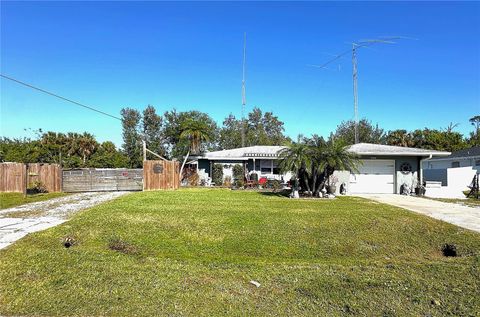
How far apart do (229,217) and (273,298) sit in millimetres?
4776

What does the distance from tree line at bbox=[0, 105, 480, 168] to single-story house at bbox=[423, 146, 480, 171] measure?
22.0 feet

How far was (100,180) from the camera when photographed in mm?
21047

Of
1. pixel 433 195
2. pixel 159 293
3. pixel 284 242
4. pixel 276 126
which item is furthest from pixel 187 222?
pixel 276 126

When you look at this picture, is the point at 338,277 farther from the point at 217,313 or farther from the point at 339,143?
the point at 339,143

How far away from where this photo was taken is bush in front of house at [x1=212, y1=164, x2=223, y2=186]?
24669 millimetres

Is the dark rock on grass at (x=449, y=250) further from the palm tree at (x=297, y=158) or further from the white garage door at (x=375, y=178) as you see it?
the white garage door at (x=375, y=178)

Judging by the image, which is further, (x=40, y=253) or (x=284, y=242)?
(x=284, y=242)

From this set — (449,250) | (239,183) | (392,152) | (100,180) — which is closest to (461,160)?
(392,152)

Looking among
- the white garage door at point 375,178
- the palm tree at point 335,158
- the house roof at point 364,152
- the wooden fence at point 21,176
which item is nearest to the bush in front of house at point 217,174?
the house roof at point 364,152

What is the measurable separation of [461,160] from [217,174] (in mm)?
22721

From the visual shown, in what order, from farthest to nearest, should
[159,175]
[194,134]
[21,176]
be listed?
[194,134] → [159,175] → [21,176]

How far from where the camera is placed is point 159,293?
4656 millimetres

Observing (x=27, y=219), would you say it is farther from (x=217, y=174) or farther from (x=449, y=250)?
(x=217, y=174)

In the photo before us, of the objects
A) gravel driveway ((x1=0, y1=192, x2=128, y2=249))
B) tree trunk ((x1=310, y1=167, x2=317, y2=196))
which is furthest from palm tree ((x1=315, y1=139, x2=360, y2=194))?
gravel driveway ((x1=0, y1=192, x2=128, y2=249))
